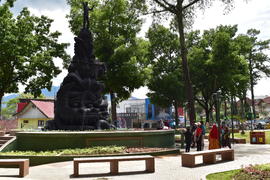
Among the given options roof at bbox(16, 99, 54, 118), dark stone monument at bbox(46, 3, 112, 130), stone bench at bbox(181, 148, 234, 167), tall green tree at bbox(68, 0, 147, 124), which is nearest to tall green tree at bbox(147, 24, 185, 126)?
tall green tree at bbox(68, 0, 147, 124)

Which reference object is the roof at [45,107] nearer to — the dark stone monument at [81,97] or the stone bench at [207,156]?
the dark stone monument at [81,97]

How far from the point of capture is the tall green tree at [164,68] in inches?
1687

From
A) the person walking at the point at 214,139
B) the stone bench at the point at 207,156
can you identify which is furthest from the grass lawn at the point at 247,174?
the person walking at the point at 214,139

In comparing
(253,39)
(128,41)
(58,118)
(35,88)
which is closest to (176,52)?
(128,41)

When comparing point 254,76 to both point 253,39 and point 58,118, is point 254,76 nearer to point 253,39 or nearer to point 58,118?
point 253,39

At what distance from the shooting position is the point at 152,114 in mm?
67062

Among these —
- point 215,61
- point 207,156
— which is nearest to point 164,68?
point 215,61

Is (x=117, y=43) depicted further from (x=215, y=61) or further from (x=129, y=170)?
(x=129, y=170)

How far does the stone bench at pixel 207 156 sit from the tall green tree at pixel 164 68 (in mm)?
29298

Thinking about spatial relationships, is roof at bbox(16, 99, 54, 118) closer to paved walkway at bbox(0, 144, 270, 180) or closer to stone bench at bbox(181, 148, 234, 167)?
paved walkway at bbox(0, 144, 270, 180)

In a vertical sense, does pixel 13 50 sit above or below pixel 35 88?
above

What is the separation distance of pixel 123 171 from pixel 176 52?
1469 inches

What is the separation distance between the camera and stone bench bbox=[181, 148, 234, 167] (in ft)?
36.9

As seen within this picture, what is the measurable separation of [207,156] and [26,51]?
67.2ft
